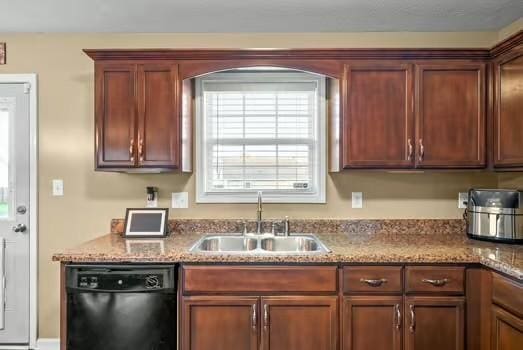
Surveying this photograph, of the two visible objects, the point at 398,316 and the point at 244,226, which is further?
the point at 244,226

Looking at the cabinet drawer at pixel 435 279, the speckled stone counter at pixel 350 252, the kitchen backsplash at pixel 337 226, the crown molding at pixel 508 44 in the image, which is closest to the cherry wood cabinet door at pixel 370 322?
the cabinet drawer at pixel 435 279

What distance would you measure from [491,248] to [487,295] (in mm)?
355

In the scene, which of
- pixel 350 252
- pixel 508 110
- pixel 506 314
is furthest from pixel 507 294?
pixel 508 110

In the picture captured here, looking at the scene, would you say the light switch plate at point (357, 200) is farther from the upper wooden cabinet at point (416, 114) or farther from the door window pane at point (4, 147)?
the door window pane at point (4, 147)

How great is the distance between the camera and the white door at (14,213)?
113 inches

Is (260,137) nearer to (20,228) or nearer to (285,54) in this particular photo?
(285,54)

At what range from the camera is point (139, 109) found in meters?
2.52

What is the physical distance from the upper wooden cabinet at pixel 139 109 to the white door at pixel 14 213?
0.83m

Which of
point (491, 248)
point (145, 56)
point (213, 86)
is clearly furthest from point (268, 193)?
point (491, 248)

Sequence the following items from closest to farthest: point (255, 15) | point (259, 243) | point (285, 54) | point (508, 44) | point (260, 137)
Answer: point (508, 44), point (285, 54), point (255, 15), point (259, 243), point (260, 137)

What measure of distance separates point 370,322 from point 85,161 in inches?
91.0

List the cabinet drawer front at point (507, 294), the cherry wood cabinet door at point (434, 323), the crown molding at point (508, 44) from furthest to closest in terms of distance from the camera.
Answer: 1. the crown molding at point (508, 44)
2. the cherry wood cabinet door at point (434, 323)
3. the cabinet drawer front at point (507, 294)

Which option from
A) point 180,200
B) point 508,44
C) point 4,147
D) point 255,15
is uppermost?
point 255,15

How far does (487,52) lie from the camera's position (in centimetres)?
247
